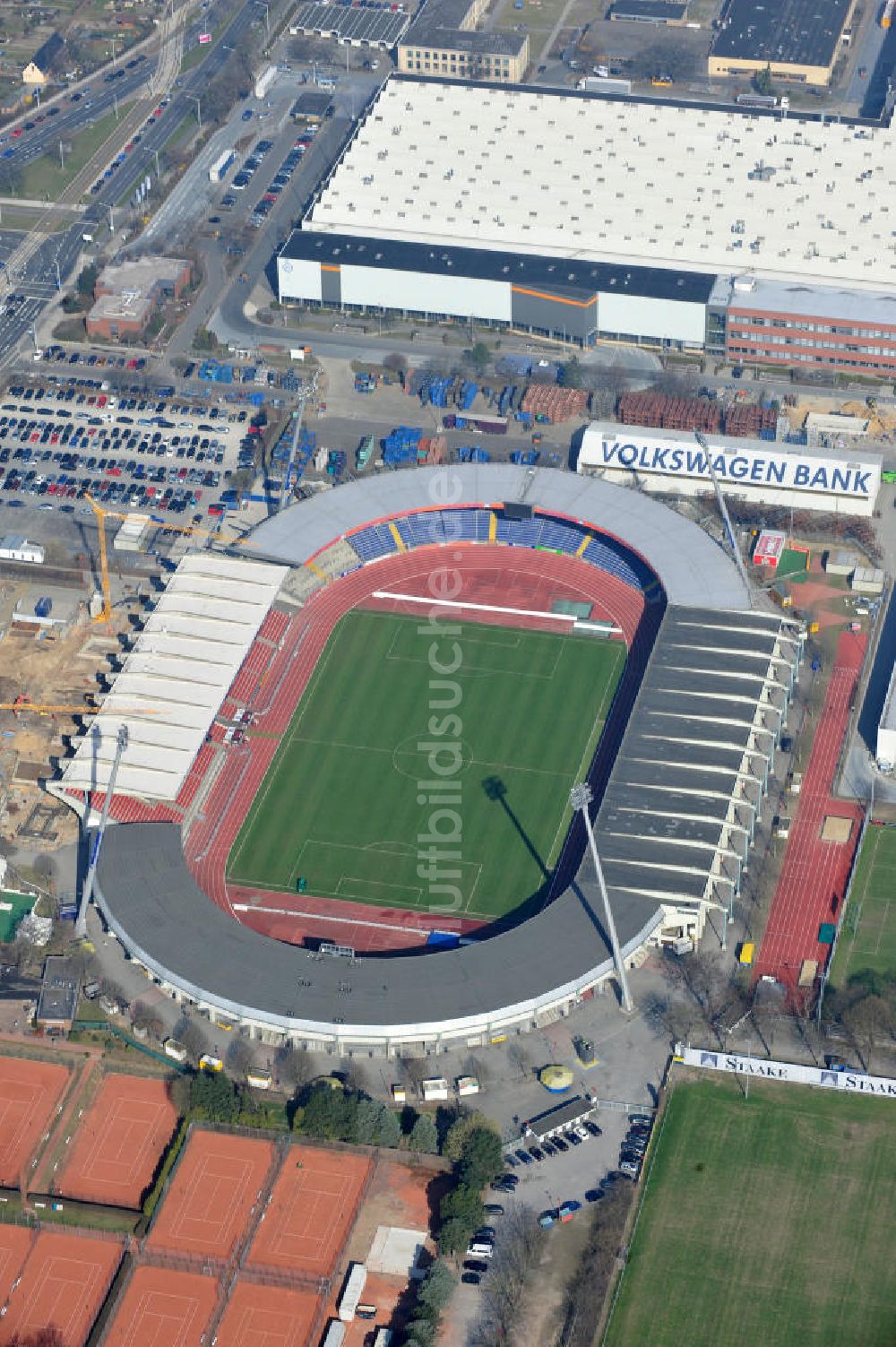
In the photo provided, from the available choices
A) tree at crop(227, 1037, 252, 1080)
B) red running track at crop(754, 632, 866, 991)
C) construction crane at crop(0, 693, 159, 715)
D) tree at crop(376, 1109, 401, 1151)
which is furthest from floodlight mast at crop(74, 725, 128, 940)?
red running track at crop(754, 632, 866, 991)

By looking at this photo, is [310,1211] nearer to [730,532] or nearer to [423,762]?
[423,762]

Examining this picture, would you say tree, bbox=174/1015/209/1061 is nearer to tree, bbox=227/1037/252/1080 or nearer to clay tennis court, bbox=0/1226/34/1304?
tree, bbox=227/1037/252/1080

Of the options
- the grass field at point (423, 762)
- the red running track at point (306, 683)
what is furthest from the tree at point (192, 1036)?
the grass field at point (423, 762)

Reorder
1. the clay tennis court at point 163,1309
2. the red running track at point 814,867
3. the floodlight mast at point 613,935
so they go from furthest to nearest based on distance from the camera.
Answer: the red running track at point 814,867, the floodlight mast at point 613,935, the clay tennis court at point 163,1309

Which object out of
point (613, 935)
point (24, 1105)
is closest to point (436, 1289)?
point (613, 935)

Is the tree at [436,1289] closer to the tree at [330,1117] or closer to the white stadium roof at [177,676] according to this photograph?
the tree at [330,1117]
